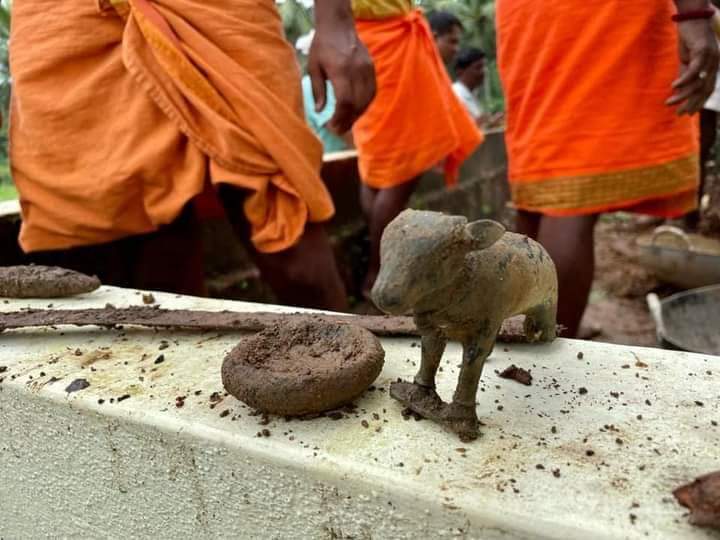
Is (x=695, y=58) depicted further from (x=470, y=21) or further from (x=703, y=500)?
(x=470, y=21)

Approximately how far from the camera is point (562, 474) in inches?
27.4

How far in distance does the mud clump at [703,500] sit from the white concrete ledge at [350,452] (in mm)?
16

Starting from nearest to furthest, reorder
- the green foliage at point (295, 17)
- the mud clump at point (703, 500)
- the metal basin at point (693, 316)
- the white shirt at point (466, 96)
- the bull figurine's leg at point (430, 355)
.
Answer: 1. the mud clump at point (703, 500)
2. the bull figurine's leg at point (430, 355)
3. the metal basin at point (693, 316)
4. the white shirt at point (466, 96)
5. the green foliage at point (295, 17)

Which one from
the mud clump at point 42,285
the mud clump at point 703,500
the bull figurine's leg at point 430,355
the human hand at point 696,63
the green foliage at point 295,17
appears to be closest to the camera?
the mud clump at point 703,500

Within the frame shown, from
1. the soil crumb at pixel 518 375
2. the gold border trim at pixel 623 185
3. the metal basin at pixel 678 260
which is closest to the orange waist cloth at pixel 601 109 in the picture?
the gold border trim at pixel 623 185

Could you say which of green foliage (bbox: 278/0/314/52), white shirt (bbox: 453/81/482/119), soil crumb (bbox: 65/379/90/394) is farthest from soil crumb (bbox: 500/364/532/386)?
green foliage (bbox: 278/0/314/52)

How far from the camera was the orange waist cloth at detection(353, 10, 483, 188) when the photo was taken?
2.86m

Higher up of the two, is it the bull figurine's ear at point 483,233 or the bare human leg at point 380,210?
the bull figurine's ear at point 483,233

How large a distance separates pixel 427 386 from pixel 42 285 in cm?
91

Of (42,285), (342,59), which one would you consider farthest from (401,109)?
(42,285)

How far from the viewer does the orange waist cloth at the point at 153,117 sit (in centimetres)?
146

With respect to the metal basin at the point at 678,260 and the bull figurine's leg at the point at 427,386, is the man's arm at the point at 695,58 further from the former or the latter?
the metal basin at the point at 678,260

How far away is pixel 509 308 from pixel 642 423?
0.22 m

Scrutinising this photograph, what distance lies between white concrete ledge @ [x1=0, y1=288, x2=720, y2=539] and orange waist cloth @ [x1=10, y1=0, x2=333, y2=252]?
52 centimetres
